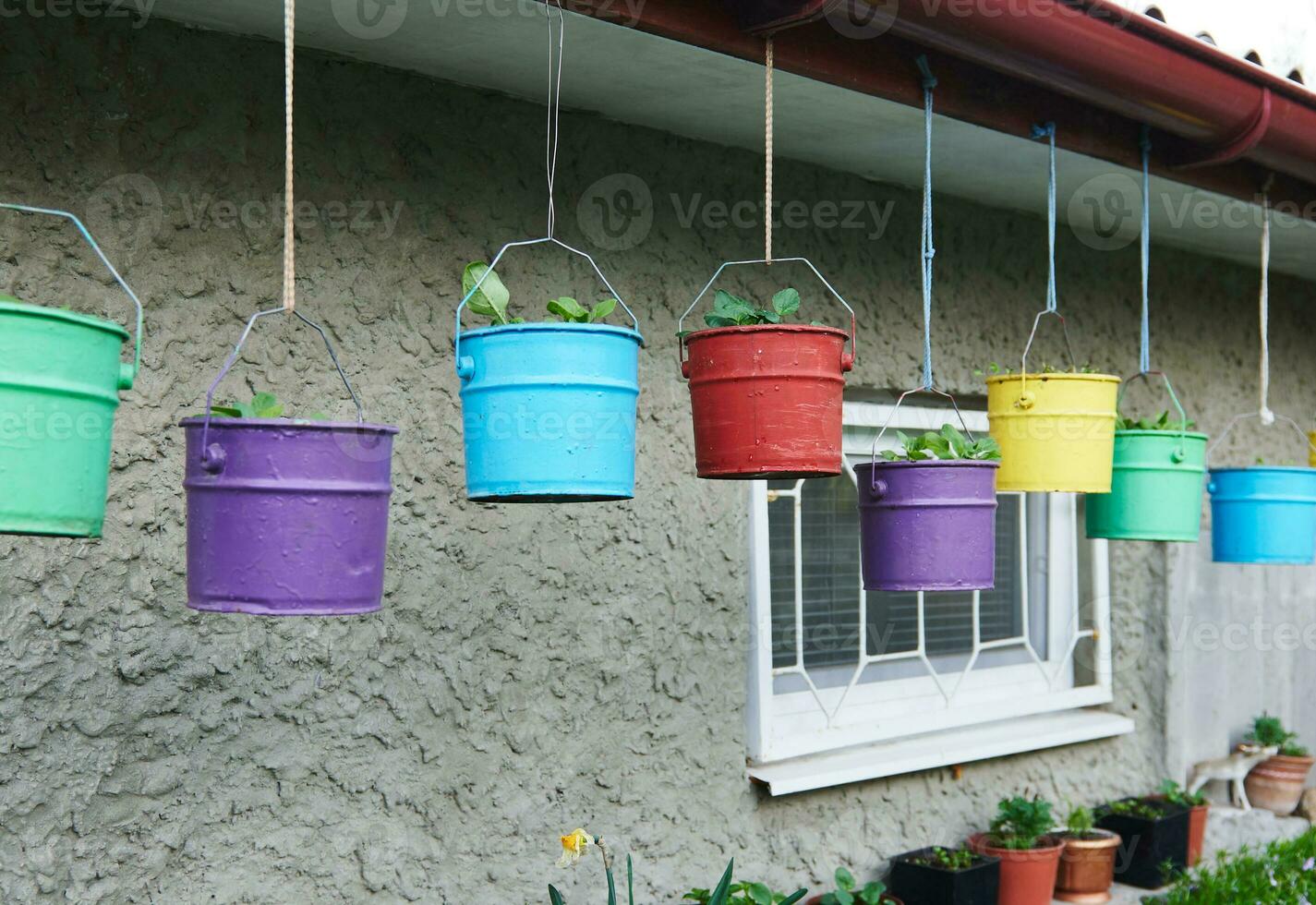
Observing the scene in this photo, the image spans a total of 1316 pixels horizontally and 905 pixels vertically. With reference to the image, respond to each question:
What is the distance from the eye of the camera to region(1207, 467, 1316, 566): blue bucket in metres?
3.66

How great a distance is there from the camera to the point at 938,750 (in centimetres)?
405

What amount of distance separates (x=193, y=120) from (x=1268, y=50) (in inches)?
113

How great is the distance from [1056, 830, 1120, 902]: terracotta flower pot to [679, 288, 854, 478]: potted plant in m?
2.45

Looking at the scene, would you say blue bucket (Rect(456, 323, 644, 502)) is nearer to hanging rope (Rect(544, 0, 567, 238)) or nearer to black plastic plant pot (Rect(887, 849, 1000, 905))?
hanging rope (Rect(544, 0, 567, 238))

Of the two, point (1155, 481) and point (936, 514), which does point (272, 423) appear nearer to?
point (936, 514)

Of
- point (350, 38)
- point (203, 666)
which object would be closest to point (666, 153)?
point (350, 38)

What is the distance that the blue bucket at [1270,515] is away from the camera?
3.66m

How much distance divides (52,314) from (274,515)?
1.30 ft

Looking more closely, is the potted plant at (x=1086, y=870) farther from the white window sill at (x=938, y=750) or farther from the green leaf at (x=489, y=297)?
the green leaf at (x=489, y=297)

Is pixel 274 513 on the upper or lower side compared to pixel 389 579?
upper

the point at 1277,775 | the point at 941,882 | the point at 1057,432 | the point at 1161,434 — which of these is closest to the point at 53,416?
the point at 1057,432

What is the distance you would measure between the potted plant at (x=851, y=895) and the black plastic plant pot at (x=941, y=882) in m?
0.10

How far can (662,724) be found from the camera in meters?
3.35

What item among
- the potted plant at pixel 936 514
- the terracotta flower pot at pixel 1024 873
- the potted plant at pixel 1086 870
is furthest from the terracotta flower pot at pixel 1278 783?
the potted plant at pixel 936 514
